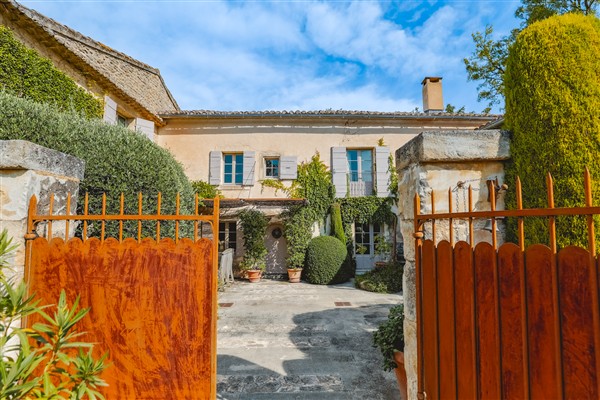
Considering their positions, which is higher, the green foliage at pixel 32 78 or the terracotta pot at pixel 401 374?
the green foliage at pixel 32 78

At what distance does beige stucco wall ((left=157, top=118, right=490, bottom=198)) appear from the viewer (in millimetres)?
10977

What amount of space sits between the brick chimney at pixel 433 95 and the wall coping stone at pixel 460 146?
10.4 m

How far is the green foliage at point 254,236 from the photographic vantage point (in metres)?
10.2

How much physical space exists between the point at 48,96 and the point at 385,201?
9587 mm

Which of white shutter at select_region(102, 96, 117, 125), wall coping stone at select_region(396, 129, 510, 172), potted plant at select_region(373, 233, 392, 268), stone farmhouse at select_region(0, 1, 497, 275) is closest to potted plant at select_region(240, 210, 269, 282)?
stone farmhouse at select_region(0, 1, 497, 275)

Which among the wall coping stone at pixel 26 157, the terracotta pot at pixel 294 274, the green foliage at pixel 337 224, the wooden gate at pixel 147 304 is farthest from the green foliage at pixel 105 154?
the green foliage at pixel 337 224

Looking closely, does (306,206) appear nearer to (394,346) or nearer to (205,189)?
(205,189)

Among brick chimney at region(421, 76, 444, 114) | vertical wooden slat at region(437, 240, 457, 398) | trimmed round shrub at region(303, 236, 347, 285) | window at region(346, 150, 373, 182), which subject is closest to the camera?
vertical wooden slat at region(437, 240, 457, 398)

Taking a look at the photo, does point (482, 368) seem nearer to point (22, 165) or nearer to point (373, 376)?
point (373, 376)

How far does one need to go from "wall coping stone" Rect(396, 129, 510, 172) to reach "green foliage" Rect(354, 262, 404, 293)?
664cm

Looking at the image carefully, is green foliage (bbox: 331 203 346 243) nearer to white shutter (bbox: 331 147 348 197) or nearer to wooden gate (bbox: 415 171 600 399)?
white shutter (bbox: 331 147 348 197)

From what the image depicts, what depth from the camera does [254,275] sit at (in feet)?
32.6

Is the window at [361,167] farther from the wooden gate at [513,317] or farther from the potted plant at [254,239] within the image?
the wooden gate at [513,317]

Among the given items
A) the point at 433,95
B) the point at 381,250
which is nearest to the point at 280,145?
the point at 381,250
